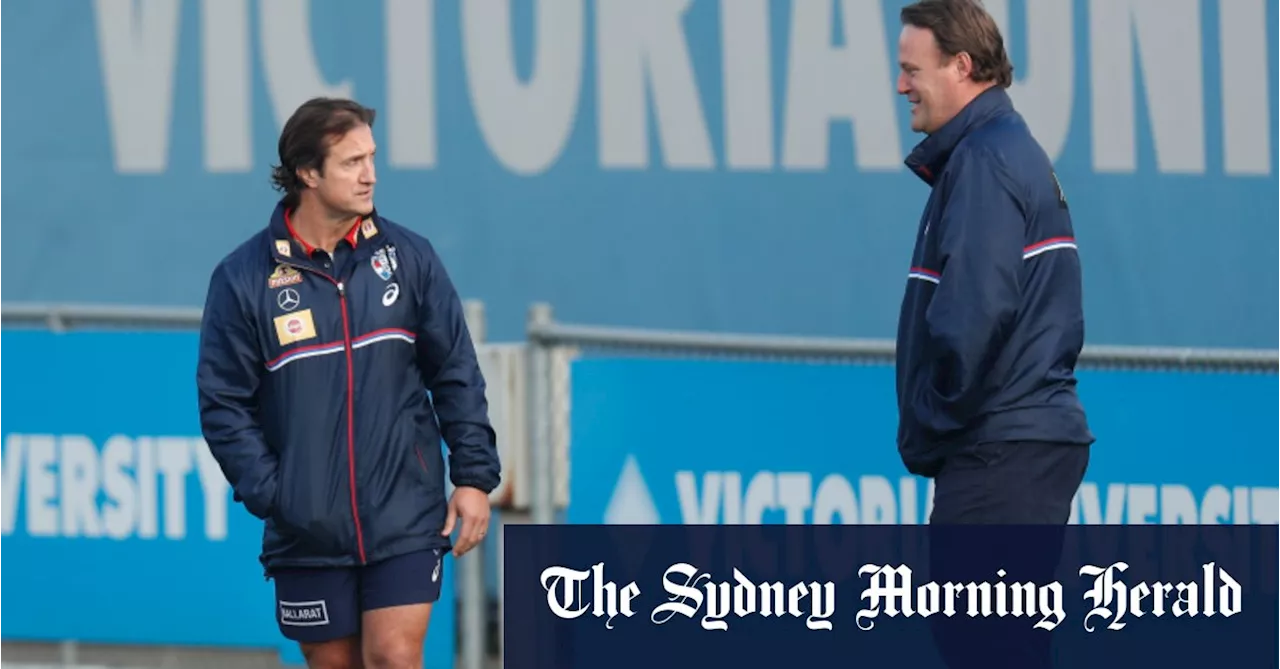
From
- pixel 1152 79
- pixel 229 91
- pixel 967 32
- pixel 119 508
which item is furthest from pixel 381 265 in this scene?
pixel 229 91

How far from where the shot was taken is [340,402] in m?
4.67

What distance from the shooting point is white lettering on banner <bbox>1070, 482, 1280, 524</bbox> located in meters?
6.23

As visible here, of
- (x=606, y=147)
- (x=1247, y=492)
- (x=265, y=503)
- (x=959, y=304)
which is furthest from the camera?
(x=606, y=147)

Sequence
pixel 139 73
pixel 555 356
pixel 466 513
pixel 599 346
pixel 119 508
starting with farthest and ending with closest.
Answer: pixel 139 73 < pixel 119 508 < pixel 599 346 < pixel 555 356 < pixel 466 513

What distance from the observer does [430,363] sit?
191 inches

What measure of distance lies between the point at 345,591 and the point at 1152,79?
14.2 ft

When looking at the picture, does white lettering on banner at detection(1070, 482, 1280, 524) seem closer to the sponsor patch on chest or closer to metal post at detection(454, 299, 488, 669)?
metal post at detection(454, 299, 488, 669)

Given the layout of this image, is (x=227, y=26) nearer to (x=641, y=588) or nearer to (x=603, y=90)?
(x=603, y=90)

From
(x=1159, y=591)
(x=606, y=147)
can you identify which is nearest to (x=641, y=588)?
(x=1159, y=591)

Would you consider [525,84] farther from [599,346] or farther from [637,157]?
[599,346]

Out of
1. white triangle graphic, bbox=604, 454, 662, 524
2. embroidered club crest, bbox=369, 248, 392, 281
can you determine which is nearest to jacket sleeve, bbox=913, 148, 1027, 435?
embroidered club crest, bbox=369, 248, 392, 281

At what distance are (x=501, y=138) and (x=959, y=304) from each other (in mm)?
4438

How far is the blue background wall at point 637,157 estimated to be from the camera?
7953mm

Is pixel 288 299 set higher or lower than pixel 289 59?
lower
